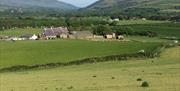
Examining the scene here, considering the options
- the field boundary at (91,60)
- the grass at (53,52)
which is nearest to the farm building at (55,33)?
the grass at (53,52)

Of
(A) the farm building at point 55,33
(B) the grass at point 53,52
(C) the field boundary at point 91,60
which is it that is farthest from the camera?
→ (A) the farm building at point 55,33

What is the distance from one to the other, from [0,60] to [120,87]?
4107 cm

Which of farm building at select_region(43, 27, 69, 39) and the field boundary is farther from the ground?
the field boundary

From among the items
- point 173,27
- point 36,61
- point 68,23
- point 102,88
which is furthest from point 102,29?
point 102,88

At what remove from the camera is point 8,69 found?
59.3 m

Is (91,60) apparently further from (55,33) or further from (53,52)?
(55,33)

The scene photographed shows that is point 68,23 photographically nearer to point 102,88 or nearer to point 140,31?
point 140,31

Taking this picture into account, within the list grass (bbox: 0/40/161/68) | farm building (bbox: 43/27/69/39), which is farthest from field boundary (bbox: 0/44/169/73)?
farm building (bbox: 43/27/69/39)

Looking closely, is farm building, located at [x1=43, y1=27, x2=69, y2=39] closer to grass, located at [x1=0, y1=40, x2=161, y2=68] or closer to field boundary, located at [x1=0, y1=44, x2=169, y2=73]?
grass, located at [x1=0, y1=40, x2=161, y2=68]

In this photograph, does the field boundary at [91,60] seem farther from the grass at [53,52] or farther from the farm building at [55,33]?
the farm building at [55,33]

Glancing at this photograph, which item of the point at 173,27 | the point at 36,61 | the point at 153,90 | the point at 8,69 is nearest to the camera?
the point at 153,90

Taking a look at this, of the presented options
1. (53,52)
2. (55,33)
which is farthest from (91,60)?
(55,33)

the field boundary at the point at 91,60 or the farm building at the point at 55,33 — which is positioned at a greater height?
the field boundary at the point at 91,60

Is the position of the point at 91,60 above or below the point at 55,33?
above
